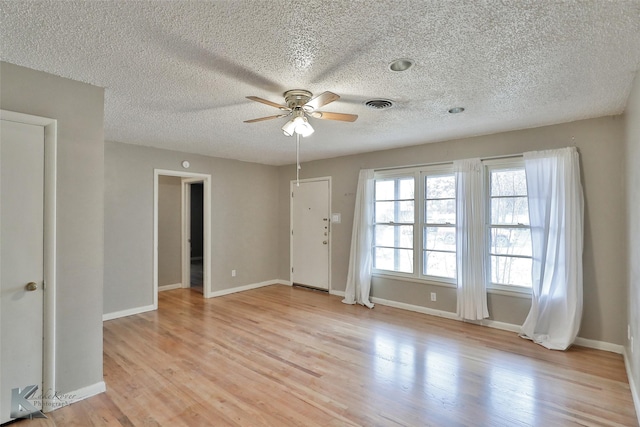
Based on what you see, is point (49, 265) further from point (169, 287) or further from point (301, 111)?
point (169, 287)

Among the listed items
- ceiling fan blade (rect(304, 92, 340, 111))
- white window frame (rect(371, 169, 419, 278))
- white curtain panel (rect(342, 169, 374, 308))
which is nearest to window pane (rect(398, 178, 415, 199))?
white window frame (rect(371, 169, 419, 278))

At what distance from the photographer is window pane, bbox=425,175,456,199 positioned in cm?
448

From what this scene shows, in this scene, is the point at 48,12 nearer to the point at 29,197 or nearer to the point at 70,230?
the point at 29,197

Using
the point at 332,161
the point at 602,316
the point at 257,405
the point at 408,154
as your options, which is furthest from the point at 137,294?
the point at 602,316

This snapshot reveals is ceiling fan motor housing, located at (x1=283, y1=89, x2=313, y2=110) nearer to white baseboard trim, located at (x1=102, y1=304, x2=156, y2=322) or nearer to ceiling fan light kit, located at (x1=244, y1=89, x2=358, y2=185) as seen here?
ceiling fan light kit, located at (x1=244, y1=89, x2=358, y2=185)

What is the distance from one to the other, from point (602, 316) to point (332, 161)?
4.16 meters

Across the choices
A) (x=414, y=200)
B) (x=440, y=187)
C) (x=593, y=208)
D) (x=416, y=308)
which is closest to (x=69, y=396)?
(x=416, y=308)

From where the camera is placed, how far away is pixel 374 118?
342cm

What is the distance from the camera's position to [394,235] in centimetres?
501

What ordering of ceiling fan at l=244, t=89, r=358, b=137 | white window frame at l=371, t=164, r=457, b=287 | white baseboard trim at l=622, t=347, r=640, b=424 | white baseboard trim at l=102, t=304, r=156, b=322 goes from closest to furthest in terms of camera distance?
white baseboard trim at l=622, t=347, r=640, b=424, ceiling fan at l=244, t=89, r=358, b=137, white baseboard trim at l=102, t=304, r=156, b=322, white window frame at l=371, t=164, r=457, b=287

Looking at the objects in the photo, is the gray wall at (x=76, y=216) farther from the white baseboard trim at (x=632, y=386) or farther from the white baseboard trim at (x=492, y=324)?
the white baseboard trim at (x=632, y=386)

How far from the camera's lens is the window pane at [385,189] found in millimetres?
5062

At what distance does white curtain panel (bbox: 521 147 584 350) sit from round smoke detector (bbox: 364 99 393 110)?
6.41 ft

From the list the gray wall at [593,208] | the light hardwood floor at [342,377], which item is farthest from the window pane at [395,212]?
the light hardwood floor at [342,377]
